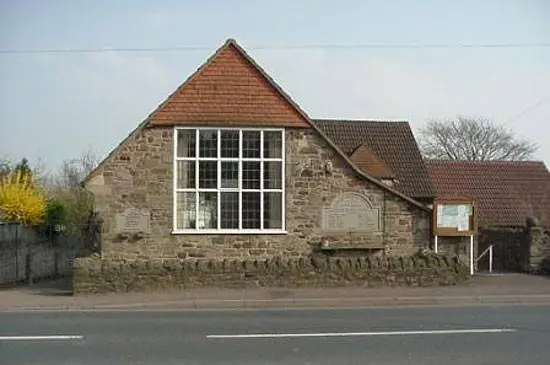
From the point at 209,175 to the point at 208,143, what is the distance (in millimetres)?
915

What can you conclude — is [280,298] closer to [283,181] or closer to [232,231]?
[232,231]

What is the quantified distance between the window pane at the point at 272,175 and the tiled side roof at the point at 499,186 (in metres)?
17.1

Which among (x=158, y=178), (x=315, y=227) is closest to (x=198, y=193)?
(x=158, y=178)

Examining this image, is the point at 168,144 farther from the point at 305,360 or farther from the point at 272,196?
the point at 305,360

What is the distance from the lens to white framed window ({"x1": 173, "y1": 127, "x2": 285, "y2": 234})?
23141 millimetres

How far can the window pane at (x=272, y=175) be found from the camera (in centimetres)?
2339

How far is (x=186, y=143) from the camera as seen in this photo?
76.2ft

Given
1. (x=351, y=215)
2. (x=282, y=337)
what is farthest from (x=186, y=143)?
(x=282, y=337)

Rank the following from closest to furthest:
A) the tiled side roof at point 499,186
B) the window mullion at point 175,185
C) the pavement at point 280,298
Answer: the pavement at point 280,298 < the window mullion at point 175,185 < the tiled side roof at point 499,186

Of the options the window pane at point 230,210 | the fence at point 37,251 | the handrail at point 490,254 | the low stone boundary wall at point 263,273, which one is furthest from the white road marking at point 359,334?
the handrail at point 490,254

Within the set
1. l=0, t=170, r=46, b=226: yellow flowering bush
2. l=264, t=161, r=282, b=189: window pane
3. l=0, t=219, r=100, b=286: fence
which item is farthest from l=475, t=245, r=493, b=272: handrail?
l=0, t=170, r=46, b=226: yellow flowering bush

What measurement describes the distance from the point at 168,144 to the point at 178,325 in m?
9.46

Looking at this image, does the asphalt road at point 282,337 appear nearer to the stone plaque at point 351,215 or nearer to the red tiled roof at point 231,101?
the stone plaque at point 351,215

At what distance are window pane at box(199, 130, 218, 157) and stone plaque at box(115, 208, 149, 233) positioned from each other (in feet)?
7.75
